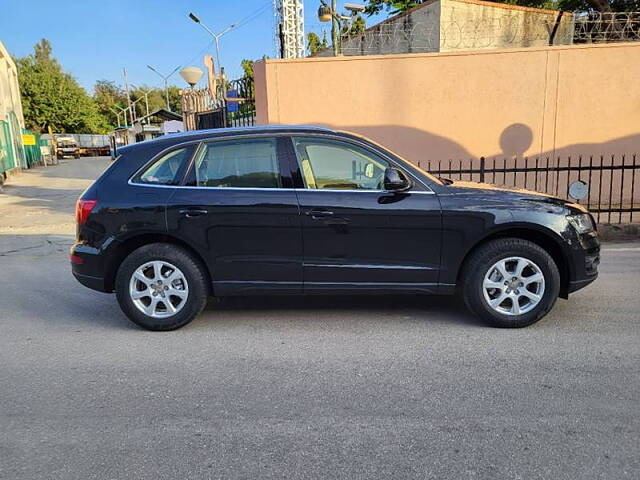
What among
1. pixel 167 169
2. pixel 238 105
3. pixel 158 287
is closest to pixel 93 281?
pixel 158 287

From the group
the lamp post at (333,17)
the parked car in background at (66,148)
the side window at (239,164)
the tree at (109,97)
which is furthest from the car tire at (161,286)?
the tree at (109,97)

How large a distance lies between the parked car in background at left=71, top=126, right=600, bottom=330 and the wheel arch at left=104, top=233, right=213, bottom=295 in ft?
0.04

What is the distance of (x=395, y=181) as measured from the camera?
4164 millimetres

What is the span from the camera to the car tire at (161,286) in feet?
14.3

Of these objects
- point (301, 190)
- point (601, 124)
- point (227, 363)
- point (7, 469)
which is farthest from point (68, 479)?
point (601, 124)

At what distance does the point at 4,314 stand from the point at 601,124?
36.4ft

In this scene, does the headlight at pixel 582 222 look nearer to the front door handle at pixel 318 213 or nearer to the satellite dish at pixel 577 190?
the front door handle at pixel 318 213

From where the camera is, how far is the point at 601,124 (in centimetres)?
1054

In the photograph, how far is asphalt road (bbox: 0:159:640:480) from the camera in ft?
8.62

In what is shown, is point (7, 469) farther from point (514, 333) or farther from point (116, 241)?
point (514, 333)

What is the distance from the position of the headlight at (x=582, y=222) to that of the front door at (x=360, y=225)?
1.17 m

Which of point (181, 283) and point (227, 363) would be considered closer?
point (227, 363)

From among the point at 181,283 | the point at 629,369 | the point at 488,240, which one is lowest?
the point at 629,369

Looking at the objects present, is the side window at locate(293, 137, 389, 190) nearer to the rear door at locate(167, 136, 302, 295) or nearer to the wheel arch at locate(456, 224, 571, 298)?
the rear door at locate(167, 136, 302, 295)
